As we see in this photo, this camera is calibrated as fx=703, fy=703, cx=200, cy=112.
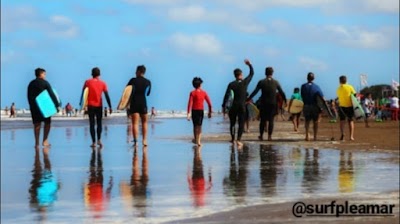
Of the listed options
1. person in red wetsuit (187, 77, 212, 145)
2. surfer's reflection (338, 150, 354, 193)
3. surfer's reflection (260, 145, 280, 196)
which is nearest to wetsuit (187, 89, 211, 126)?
person in red wetsuit (187, 77, 212, 145)

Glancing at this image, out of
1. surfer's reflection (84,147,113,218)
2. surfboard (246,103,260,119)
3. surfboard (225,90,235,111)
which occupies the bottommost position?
surfer's reflection (84,147,113,218)

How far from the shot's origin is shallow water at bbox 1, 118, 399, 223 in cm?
838

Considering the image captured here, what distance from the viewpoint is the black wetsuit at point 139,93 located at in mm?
16641

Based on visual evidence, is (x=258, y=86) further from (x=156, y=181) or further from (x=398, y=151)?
(x=156, y=181)

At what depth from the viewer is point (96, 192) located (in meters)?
9.71

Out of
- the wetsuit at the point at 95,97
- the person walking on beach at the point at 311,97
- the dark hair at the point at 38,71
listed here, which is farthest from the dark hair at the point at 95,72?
the person walking on beach at the point at 311,97

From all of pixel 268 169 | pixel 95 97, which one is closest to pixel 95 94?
pixel 95 97

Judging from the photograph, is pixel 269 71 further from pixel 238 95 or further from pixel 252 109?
pixel 252 109

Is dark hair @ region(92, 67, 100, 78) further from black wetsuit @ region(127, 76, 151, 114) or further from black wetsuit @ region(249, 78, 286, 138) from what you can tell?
black wetsuit @ region(249, 78, 286, 138)

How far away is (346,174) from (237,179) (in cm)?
181

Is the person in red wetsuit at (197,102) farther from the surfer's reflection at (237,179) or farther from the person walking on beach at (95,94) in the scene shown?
the surfer's reflection at (237,179)

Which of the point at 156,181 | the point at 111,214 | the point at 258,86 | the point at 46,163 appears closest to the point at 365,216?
the point at 111,214

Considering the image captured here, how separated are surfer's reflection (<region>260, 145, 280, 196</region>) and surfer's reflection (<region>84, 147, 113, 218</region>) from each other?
2138 millimetres

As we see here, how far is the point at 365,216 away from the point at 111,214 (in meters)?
2.82
